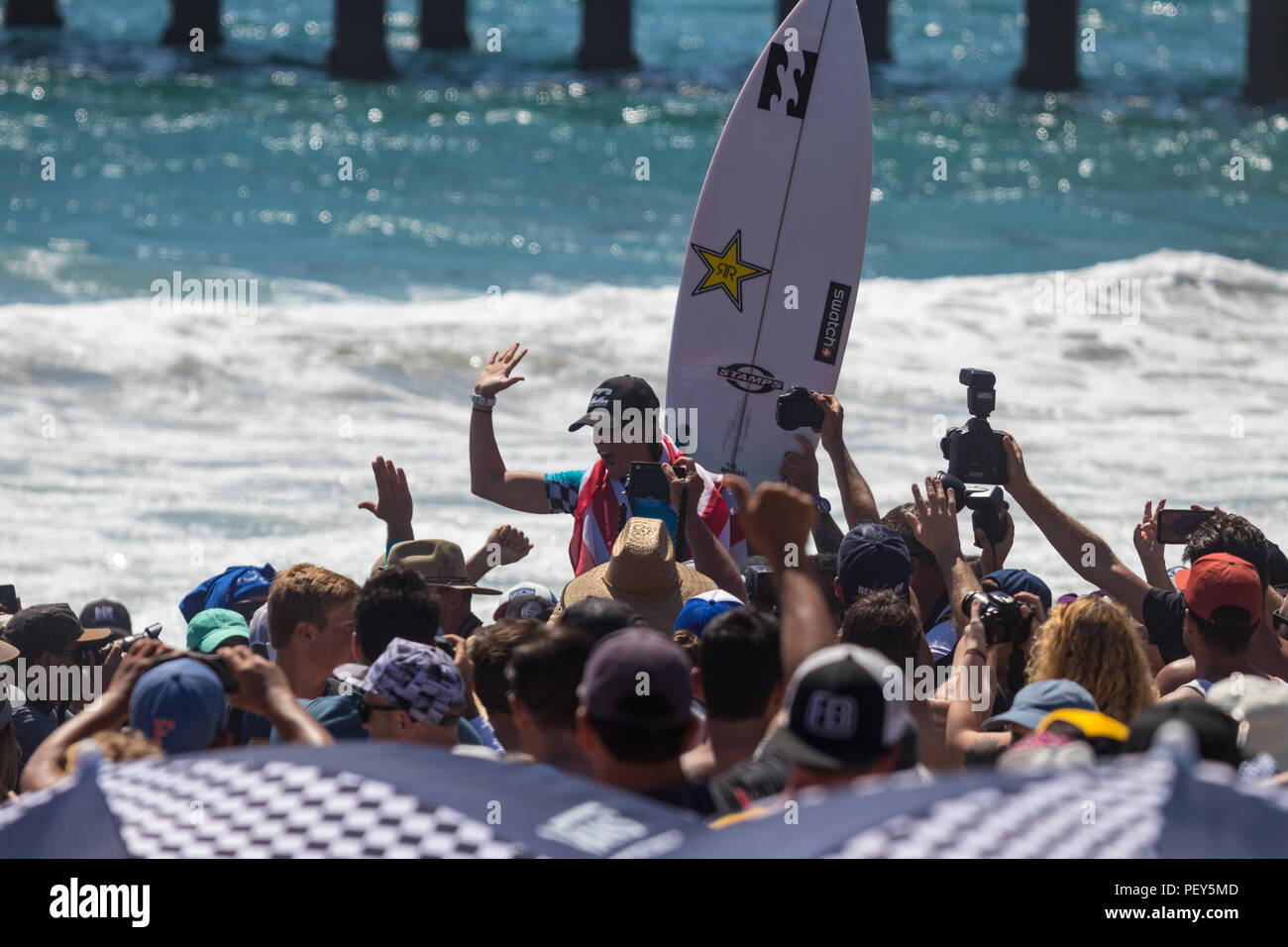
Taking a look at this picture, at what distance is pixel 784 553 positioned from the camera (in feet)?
10.1

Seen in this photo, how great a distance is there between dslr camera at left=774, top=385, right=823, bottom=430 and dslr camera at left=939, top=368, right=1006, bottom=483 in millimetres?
427

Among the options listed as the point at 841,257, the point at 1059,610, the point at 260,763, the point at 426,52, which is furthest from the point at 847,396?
the point at 426,52

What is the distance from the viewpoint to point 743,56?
29359mm

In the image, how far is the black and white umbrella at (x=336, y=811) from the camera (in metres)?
1.96

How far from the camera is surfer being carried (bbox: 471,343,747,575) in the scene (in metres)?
4.68

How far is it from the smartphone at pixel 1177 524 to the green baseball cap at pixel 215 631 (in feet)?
8.86

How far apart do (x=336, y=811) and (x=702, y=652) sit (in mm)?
1154

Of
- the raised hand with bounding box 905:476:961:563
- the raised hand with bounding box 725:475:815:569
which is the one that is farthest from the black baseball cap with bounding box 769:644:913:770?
A: the raised hand with bounding box 905:476:961:563

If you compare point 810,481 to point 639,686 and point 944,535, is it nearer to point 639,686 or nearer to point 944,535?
point 944,535

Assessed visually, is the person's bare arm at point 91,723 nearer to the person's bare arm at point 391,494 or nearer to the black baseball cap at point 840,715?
the black baseball cap at point 840,715

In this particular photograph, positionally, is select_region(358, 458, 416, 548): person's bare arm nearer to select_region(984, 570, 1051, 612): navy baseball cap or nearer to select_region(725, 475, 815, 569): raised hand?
select_region(984, 570, 1051, 612): navy baseball cap

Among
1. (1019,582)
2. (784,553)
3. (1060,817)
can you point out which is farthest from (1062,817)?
(1019,582)
